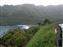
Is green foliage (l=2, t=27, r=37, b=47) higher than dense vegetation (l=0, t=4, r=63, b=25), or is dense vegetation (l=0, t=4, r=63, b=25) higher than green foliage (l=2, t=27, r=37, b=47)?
dense vegetation (l=0, t=4, r=63, b=25)

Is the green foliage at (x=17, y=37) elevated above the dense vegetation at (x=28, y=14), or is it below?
below

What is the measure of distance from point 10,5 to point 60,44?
5.00ft

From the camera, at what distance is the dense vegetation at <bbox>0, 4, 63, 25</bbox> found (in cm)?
332

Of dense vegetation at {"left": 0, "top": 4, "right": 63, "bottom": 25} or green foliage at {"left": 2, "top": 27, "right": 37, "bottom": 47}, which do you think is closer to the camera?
green foliage at {"left": 2, "top": 27, "right": 37, "bottom": 47}

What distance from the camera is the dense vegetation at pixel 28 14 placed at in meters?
3.32

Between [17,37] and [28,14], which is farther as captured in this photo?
[28,14]

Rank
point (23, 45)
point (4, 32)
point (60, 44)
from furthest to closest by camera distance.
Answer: point (4, 32) < point (23, 45) < point (60, 44)

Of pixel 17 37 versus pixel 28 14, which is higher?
pixel 28 14

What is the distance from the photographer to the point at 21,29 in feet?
10.8

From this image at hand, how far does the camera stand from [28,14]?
3.36m

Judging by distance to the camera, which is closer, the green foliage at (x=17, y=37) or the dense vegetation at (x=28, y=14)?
the green foliage at (x=17, y=37)
